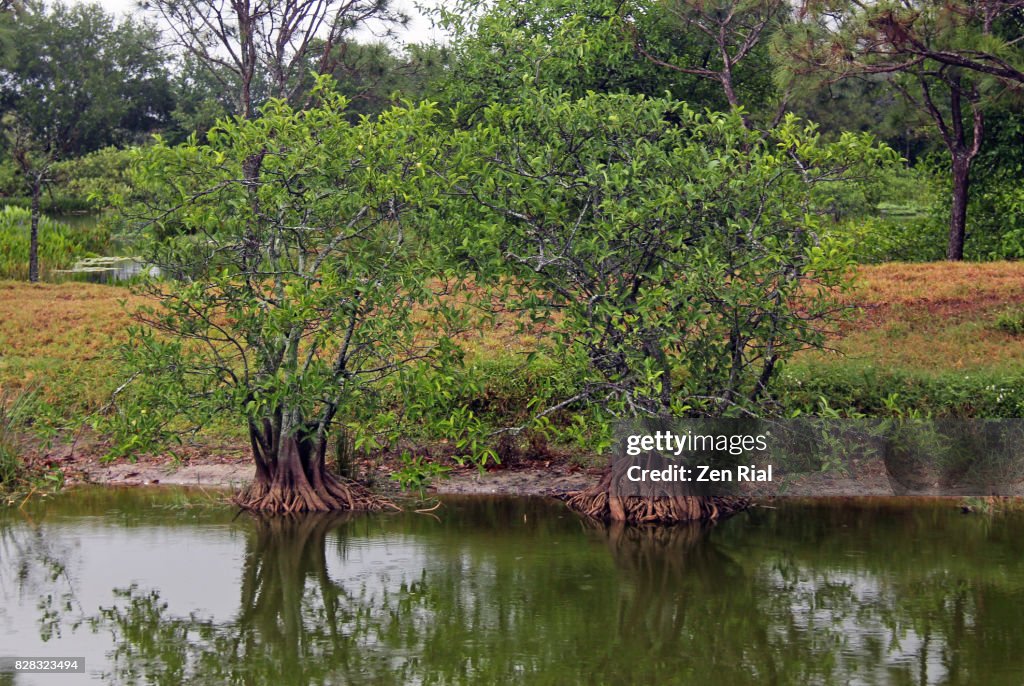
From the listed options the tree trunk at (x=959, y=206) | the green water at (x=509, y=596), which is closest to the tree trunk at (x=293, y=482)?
the green water at (x=509, y=596)

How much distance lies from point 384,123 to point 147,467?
550cm

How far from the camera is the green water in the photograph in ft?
27.0

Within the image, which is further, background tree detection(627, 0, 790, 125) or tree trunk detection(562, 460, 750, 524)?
background tree detection(627, 0, 790, 125)

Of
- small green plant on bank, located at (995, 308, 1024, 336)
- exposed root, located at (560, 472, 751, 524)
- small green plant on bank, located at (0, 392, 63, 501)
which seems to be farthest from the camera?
small green plant on bank, located at (995, 308, 1024, 336)

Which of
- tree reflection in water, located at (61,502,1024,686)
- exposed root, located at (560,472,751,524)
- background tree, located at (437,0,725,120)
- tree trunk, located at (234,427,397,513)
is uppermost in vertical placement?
background tree, located at (437,0,725,120)

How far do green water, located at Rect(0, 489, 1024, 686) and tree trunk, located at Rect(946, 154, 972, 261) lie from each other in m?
11.9

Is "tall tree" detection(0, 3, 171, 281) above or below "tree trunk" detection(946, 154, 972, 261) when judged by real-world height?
above

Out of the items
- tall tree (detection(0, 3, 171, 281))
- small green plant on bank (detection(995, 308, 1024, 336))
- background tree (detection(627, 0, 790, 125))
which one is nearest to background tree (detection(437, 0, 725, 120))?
background tree (detection(627, 0, 790, 125))

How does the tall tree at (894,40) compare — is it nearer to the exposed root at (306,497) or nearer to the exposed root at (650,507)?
the exposed root at (650,507)

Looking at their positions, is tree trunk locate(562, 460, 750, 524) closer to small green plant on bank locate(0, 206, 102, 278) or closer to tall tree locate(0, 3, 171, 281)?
small green plant on bank locate(0, 206, 102, 278)

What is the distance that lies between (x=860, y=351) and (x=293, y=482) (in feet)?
27.3

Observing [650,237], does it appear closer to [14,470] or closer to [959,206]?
[14,470]

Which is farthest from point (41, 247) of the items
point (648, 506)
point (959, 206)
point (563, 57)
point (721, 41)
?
point (959, 206)

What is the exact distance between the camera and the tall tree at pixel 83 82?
51562mm
